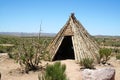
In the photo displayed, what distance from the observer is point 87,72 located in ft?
30.4

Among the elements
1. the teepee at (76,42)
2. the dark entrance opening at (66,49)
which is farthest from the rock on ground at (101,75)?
the dark entrance opening at (66,49)

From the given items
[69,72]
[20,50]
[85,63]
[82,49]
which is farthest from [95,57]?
[20,50]

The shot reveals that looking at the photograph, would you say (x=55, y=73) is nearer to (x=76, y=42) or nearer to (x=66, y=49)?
(x=76, y=42)

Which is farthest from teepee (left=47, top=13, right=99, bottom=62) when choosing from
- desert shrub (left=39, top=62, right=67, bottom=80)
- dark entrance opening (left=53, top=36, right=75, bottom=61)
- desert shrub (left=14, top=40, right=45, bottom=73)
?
desert shrub (left=39, top=62, right=67, bottom=80)

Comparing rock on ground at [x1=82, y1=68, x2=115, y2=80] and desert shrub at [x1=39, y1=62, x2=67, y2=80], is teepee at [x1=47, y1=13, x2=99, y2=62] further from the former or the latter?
desert shrub at [x1=39, y1=62, x2=67, y2=80]

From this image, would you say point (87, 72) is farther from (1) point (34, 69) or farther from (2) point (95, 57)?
(2) point (95, 57)

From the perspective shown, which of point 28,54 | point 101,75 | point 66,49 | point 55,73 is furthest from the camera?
point 66,49

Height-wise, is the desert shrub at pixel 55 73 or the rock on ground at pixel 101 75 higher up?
the desert shrub at pixel 55 73

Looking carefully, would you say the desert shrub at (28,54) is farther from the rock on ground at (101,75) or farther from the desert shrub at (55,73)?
the desert shrub at (55,73)

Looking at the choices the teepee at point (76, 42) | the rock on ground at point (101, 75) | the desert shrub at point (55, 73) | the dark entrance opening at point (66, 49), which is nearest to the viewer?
the desert shrub at point (55, 73)

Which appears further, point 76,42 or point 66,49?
point 66,49

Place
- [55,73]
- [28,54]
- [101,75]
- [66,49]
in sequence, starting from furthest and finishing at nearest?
[66,49] → [28,54] → [101,75] → [55,73]

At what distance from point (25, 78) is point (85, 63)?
351cm

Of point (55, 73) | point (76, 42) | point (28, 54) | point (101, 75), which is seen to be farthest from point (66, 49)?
point (55, 73)
